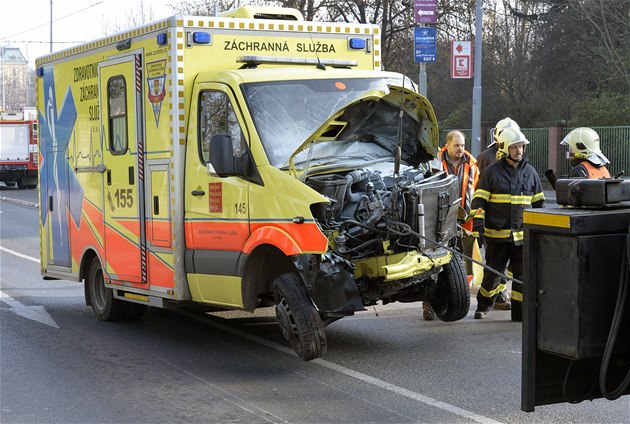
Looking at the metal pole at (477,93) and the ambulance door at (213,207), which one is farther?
the metal pole at (477,93)

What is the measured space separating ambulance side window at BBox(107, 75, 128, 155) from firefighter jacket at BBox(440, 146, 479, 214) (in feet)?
10.7

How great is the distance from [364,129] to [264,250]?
1.47 metres

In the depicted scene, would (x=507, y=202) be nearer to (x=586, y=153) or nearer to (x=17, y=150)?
(x=586, y=153)

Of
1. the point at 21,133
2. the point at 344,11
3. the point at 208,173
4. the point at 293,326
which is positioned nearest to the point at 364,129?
the point at 208,173

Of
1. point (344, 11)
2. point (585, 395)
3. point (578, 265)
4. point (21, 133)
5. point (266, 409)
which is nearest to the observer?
point (578, 265)

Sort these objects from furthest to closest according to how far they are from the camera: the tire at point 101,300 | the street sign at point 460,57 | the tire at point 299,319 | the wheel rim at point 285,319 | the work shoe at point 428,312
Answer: the street sign at point 460,57 < the tire at point 101,300 < the work shoe at point 428,312 < the wheel rim at point 285,319 < the tire at point 299,319

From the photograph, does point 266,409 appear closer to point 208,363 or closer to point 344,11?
point 208,363

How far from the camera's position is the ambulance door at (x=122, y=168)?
9.15m

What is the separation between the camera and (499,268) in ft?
31.4

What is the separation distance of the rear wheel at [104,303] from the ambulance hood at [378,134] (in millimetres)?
3089

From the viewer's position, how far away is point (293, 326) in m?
7.42

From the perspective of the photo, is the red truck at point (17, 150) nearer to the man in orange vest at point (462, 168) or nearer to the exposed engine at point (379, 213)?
the man in orange vest at point (462, 168)

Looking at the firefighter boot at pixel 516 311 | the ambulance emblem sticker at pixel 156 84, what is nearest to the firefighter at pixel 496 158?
the firefighter boot at pixel 516 311

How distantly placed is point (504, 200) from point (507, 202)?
0.04 meters
